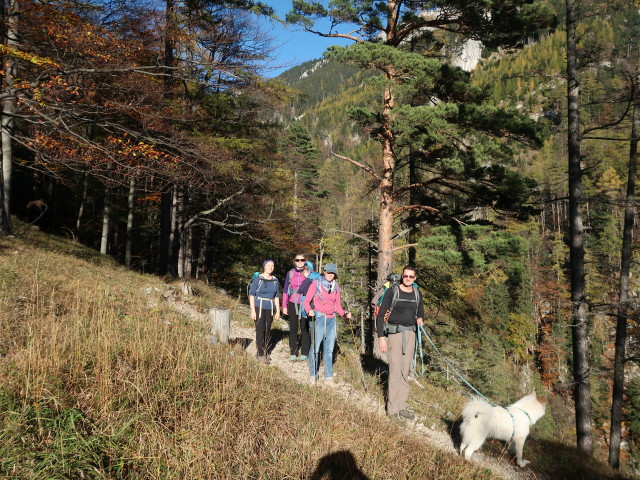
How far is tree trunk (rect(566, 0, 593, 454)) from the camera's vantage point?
23.9 ft

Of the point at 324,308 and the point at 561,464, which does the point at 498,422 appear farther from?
the point at 324,308

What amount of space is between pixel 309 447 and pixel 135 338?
2.13 metres

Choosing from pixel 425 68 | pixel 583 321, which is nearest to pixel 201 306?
pixel 425 68

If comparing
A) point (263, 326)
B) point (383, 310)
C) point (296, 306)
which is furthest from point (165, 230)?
point (383, 310)

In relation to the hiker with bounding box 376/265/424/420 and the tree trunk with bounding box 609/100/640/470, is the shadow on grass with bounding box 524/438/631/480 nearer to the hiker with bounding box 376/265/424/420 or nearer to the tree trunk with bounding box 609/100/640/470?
the hiker with bounding box 376/265/424/420

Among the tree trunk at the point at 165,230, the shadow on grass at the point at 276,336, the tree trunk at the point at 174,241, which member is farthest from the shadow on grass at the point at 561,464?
the tree trunk at the point at 174,241

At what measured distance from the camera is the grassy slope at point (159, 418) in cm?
210

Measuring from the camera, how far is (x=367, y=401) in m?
5.31

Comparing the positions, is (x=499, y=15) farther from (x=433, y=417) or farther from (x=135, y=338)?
(x=135, y=338)

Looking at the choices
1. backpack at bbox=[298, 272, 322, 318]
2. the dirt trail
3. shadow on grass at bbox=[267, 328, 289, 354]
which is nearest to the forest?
shadow on grass at bbox=[267, 328, 289, 354]

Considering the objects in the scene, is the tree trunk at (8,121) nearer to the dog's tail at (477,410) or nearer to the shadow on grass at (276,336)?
the shadow on grass at (276,336)

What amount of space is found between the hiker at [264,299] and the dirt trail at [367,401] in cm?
55

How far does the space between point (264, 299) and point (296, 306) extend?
3.33 ft

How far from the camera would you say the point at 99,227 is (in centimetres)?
2114
